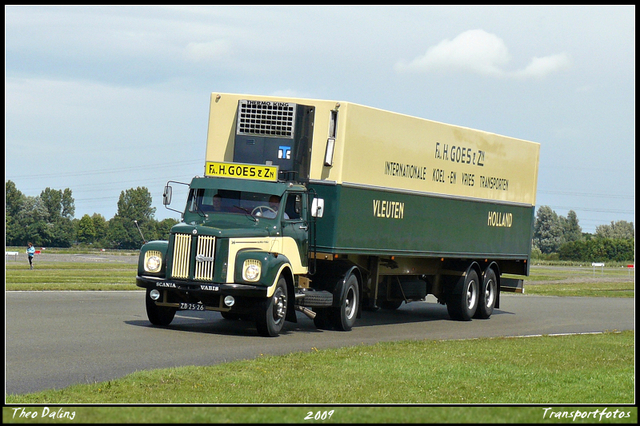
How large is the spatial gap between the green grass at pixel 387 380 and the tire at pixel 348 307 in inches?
120

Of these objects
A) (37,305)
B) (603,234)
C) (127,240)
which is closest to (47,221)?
(127,240)

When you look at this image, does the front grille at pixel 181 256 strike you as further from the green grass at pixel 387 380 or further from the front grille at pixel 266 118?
the green grass at pixel 387 380

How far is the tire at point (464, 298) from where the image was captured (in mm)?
22656

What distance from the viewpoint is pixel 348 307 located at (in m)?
18.5

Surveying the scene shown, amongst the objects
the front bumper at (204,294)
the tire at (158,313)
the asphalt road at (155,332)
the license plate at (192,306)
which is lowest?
the asphalt road at (155,332)

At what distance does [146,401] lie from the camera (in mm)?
8805

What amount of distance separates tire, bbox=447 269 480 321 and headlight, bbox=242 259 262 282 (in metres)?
8.28

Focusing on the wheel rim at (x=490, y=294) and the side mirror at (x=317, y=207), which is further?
the wheel rim at (x=490, y=294)

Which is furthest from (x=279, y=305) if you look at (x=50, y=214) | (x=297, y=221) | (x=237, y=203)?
(x=50, y=214)

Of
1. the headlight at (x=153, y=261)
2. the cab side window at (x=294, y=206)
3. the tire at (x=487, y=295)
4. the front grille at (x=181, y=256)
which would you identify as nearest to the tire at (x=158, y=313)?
the headlight at (x=153, y=261)

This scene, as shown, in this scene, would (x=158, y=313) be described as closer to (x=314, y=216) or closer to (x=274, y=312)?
(x=274, y=312)

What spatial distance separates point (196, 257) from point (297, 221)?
229 cm

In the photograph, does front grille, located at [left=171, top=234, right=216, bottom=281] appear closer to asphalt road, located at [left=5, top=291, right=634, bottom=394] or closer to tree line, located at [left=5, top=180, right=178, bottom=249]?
asphalt road, located at [left=5, top=291, right=634, bottom=394]

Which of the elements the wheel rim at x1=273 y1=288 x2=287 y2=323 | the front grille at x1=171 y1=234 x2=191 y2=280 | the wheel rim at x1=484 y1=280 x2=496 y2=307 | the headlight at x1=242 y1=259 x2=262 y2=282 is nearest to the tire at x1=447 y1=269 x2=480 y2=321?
the wheel rim at x1=484 y1=280 x2=496 y2=307
